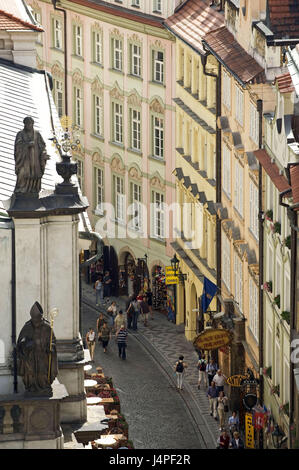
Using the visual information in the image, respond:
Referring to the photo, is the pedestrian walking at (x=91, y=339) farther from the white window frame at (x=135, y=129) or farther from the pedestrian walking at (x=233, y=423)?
the white window frame at (x=135, y=129)

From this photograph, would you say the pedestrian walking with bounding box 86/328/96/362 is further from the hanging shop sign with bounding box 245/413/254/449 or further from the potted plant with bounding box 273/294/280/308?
the potted plant with bounding box 273/294/280/308

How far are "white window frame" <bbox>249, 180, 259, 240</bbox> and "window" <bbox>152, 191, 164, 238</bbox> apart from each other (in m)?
18.0

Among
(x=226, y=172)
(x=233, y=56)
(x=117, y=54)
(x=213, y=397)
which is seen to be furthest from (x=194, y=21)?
(x=213, y=397)

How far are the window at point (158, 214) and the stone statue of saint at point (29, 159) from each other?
122 feet

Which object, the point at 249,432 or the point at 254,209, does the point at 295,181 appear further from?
the point at 249,432

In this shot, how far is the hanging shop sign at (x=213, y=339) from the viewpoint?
6259cm

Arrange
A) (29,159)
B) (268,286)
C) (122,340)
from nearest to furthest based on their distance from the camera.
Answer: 1. (29,159)
2. (268,286)
3. (122,340)

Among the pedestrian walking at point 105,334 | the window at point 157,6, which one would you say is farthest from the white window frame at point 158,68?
the pedestrian walking at point 105,334

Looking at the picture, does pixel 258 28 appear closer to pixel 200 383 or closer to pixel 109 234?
pixel 200 383

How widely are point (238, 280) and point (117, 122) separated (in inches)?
857

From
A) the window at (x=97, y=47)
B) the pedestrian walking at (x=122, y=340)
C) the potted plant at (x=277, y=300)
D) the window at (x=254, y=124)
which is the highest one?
the window at (x=97, y=47)

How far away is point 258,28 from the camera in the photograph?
59.1 m

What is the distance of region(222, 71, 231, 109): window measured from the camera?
6538 centimetres

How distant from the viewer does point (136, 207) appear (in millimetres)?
81438
